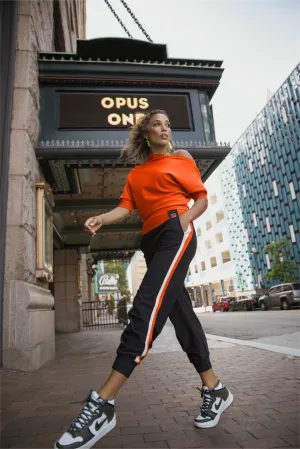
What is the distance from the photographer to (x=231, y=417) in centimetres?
215

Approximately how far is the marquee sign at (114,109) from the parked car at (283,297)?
17395mm

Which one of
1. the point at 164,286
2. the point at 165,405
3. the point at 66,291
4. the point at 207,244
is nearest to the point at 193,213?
the point at 164,286

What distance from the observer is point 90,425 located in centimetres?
162

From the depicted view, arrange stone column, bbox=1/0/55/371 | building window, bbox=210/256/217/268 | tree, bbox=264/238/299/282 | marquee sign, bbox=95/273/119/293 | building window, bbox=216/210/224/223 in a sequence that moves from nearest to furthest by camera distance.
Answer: stone column, bbox=1/0/55/371 → marquee sign, bbox=95/273/119/293 → tree, bbox=264/238/299/282 → building window, bbox=216/210/224/223 → building window, bbox=210/256/217/268

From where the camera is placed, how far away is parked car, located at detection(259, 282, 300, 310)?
20328mm

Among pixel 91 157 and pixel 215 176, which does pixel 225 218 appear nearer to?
pixel 215 176

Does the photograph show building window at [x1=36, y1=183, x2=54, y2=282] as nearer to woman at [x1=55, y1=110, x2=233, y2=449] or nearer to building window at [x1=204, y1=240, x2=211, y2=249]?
woman at [x1=55, y1=110, x2=233, y2=449]

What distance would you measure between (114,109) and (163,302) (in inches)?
208

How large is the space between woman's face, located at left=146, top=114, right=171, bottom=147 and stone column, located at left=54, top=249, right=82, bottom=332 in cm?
1200

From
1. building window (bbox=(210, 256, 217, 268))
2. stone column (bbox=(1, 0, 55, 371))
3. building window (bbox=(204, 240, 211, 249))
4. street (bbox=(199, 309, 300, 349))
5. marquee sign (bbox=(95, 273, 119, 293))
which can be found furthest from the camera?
building window (bbox=(204, 240, 211, 249))

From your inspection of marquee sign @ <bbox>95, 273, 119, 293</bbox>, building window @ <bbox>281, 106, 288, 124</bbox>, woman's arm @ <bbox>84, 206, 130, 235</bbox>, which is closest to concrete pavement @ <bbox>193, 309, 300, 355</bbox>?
woman's arm @ <bbox>84, 206, 130, 235</bbox>

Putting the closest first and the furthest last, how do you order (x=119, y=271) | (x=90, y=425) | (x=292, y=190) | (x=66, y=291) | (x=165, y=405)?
(x=90, y=425) → (x=165, y=405) → (x=66, y=291) → (x=292, y=190) → (x=119, y=271)

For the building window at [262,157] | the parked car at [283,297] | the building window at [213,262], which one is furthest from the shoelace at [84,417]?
the building window at [213,262]

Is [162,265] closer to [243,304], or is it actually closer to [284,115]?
[243,304]
